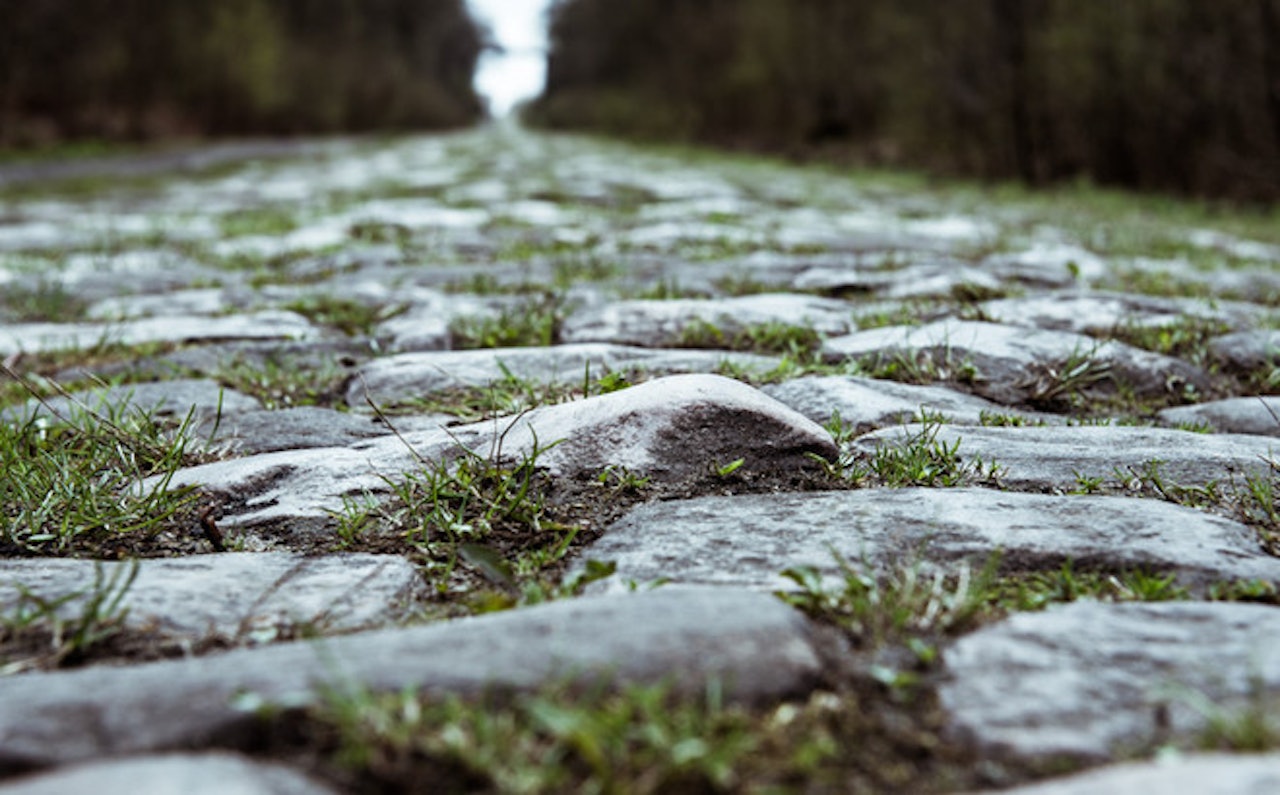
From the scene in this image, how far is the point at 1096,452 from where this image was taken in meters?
1.50

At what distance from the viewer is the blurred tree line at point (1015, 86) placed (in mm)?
7059

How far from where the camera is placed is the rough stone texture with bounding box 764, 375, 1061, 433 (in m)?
1.70

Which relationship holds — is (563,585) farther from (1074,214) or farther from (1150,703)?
(1074,214)

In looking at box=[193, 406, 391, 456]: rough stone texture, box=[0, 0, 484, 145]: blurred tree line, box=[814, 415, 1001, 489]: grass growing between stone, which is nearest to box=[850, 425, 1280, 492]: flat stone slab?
box=[814, 415, 1001, 489]: grass growing between stone

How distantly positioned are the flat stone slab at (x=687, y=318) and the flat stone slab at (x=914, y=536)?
1.01m

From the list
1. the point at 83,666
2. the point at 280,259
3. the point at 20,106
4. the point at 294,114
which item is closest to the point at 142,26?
the point at 20,106

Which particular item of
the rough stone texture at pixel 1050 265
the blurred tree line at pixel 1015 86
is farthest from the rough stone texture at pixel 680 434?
the blurred tree line at pixel 1015 86

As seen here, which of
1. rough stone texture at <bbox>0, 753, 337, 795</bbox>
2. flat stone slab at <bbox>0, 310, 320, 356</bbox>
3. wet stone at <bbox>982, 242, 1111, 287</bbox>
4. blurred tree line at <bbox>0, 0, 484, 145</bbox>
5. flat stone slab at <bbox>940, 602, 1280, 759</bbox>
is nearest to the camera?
rough stone texture at <bbox>0, 753, 337, 795</bbox>

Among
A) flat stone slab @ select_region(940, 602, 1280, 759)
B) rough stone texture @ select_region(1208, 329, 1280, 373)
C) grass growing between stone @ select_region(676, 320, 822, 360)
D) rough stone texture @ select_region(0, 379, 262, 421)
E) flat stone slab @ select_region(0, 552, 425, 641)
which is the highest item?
rough stone texture @ select_region(1208, 329, 1280, 373)

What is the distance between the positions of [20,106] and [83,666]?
1282cm

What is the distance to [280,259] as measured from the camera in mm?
3789

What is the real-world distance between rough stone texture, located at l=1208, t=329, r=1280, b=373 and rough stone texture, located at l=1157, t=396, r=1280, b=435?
0.83 ft

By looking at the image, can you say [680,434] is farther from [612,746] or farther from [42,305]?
[42,305]

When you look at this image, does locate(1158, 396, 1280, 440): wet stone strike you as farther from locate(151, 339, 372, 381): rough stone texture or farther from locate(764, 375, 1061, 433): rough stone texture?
locate(151, 339, 372, 381): rough stone texture
